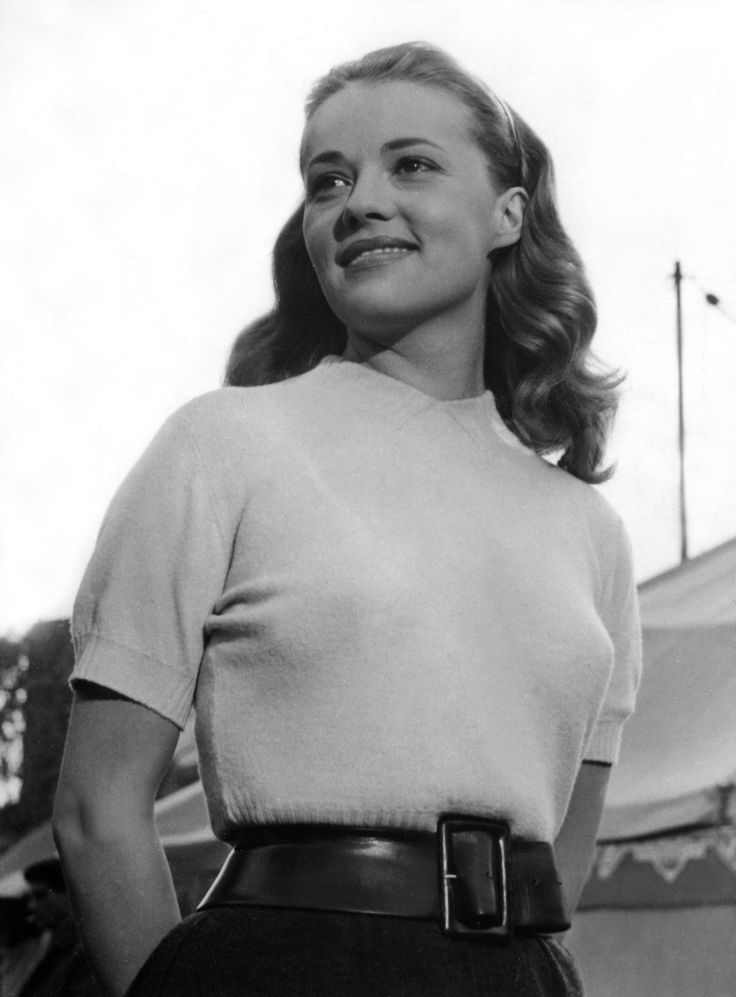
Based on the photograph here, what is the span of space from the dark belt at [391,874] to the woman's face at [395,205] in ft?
1.43

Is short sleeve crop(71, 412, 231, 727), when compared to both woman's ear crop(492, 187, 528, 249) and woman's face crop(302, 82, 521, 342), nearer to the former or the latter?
woman's face crop(302, 82, 521, 342)

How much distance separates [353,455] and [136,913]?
15.0 inches

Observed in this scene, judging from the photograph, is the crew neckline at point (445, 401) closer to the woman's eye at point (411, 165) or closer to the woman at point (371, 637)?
the woman at point (371, 637)

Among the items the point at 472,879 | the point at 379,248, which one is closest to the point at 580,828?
the point at 472,879

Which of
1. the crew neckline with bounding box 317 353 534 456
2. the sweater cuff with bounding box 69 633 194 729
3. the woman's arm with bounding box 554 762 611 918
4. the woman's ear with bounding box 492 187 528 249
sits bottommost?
the woman's arm with bounding box 554 762 611 918

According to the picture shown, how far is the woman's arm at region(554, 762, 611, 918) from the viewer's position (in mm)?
1242

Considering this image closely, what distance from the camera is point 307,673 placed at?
99 cm

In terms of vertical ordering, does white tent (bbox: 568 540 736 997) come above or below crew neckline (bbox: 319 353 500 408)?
below

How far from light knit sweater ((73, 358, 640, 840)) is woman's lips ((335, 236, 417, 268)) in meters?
0.13

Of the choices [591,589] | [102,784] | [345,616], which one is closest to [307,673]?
[345,616]

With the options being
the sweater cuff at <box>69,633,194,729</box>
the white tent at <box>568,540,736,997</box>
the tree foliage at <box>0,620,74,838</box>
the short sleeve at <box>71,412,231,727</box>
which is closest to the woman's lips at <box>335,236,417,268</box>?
the short sleeve at <box>71,412,231,727</box>

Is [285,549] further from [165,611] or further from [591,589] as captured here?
[591,589]

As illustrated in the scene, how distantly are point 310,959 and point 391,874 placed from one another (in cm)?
8

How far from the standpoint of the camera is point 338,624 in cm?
99
